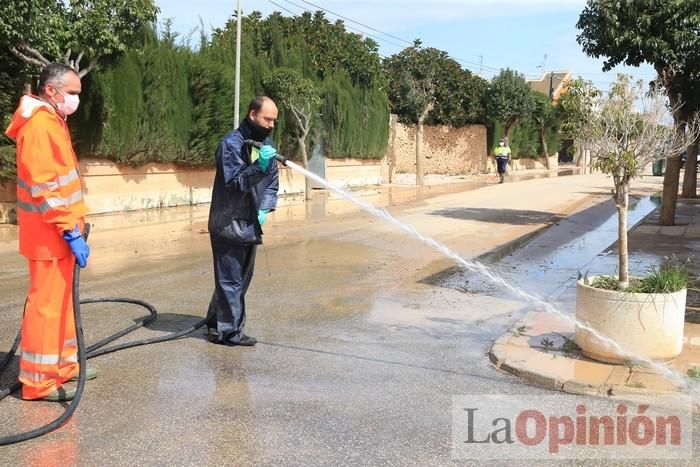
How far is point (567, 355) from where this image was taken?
18.0ft

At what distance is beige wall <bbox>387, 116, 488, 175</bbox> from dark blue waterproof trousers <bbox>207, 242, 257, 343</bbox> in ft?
87.4

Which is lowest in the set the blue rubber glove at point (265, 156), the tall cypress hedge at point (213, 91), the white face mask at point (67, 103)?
the blue rubber glove at point (265, 156)

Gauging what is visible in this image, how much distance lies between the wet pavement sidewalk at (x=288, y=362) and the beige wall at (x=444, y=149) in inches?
854

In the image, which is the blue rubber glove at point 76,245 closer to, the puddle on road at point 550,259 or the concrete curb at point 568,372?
the concrete curb at point 568,372

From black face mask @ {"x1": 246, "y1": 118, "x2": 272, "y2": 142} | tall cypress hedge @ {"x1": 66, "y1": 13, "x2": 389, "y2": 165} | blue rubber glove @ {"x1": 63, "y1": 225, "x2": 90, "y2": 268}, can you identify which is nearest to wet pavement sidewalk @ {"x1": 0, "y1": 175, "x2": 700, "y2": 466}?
blue rubber glove @ {"x1": 63, "y1": 225, "x2": 90, "y2": 268}

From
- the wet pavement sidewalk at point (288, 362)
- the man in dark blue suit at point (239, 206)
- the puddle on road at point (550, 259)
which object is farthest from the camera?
the puddle on road at point (550, 259)

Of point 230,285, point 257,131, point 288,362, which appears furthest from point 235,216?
point 288,362

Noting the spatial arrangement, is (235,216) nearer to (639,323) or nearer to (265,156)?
(265,156)

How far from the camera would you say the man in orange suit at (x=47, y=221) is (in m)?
4.22

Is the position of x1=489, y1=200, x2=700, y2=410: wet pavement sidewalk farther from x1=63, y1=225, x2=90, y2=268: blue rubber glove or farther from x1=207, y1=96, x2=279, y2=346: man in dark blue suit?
x1=63, y1=225, x2=90, y2=268: blue rubber glove

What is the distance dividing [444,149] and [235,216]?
30.1 meters

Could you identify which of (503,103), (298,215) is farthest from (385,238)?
(503,103)

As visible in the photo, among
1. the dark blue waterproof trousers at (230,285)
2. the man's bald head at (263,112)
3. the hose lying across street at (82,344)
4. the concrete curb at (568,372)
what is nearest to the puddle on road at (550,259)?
the concrete curb at (568,372)

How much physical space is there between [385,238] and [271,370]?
23.4ft
